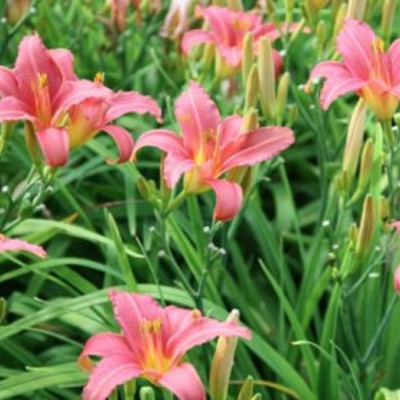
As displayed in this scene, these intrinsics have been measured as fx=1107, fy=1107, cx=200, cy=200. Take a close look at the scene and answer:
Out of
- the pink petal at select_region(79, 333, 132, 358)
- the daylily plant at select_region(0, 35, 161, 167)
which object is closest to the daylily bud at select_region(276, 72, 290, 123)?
the daylily plant at select_region(0, 35, 161, 167)

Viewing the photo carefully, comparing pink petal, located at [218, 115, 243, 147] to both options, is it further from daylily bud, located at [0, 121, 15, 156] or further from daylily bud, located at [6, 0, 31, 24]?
daylily bud, located at [6, 0, 31, 24]

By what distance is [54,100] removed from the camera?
1579mm

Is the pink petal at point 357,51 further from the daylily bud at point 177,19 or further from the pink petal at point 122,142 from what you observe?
the daylily bud at point 177,19

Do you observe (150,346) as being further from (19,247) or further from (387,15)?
(387,15)

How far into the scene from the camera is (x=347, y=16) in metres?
1.99

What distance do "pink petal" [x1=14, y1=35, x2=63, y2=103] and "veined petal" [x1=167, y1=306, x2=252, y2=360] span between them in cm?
41

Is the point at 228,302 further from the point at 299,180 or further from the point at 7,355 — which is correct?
the point at 299,180

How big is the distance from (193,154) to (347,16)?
21.9 inches

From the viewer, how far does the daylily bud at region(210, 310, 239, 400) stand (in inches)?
55.4

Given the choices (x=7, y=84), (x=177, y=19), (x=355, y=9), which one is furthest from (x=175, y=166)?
(x=177, y=19)

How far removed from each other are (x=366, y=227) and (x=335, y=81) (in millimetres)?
229

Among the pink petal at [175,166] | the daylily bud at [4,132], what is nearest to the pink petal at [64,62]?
the daylily bud at [4,132]

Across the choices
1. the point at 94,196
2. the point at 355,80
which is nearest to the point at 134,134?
the point at 94,196

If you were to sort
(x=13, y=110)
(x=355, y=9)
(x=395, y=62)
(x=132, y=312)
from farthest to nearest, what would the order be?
(x=355, y=9) → (x=395, y=62) → (x=13, y=110) → (x=132, y=312)
